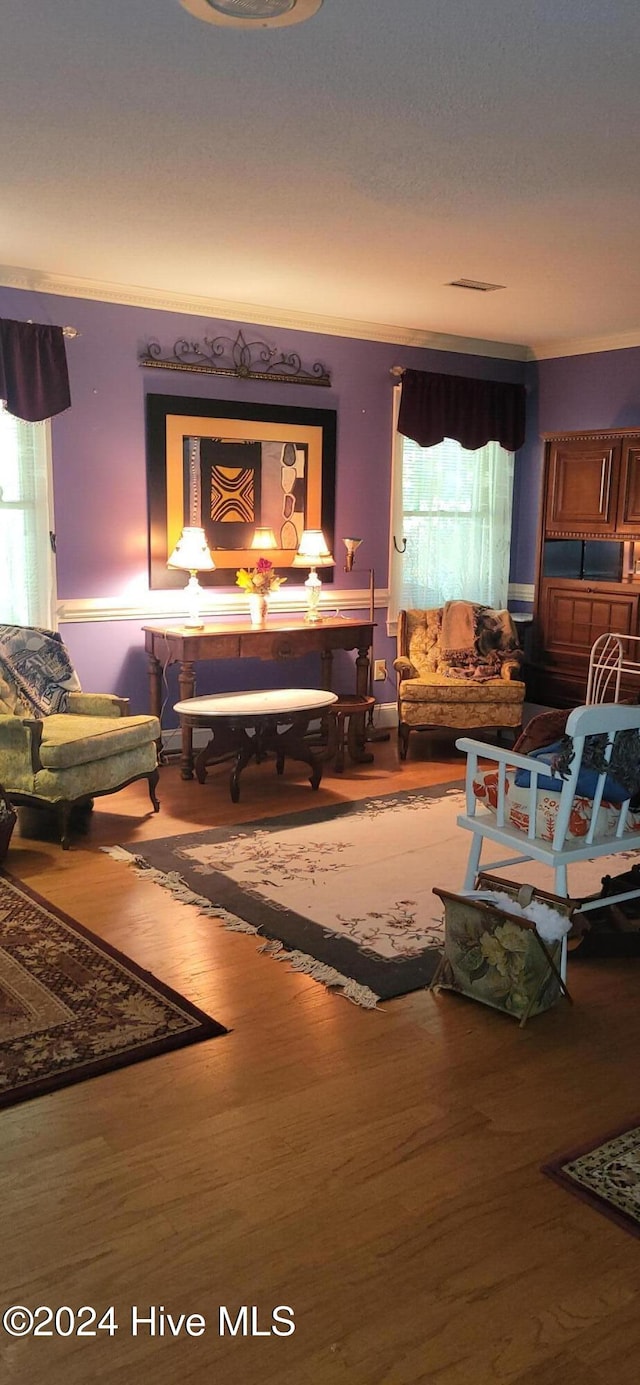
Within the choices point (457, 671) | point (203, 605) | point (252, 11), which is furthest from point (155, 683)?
point (252, 11)

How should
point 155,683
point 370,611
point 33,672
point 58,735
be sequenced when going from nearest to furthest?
point 58,735, point 33,672, point 155,683, point 370,611

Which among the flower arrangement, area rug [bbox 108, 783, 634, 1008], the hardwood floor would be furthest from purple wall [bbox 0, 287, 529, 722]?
the hardwood floor

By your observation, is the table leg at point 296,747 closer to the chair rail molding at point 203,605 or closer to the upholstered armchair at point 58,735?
the upholstered armchair at point 58,735

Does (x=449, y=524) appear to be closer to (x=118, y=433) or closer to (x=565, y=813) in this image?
(x=118, y=433)

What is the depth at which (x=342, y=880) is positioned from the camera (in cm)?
409

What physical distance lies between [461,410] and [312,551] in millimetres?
1560

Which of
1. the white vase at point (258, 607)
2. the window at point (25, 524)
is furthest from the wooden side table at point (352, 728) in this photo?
the window at point (25, 524)

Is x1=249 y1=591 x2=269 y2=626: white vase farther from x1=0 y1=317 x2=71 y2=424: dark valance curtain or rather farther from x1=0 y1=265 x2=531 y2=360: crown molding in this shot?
x1=0 y1=265 x2=531 y2=360: crown molding

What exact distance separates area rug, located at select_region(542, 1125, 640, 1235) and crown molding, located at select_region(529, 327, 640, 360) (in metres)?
5.21

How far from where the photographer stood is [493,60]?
265 centimetres

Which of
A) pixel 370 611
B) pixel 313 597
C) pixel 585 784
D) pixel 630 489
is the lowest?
pixel 585 784

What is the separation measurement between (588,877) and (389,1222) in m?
2.21

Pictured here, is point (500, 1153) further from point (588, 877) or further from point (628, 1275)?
point (588, 877)

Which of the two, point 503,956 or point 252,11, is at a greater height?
point 252,11
